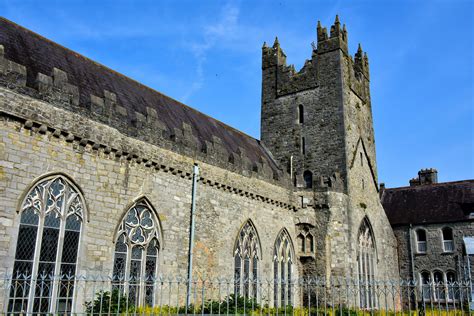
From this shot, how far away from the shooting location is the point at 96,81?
60.8ft

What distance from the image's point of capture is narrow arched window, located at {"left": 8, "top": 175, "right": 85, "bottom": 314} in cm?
1253

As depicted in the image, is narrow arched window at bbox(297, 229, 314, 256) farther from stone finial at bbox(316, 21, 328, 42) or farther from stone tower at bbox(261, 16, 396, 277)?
stone finial at bbox(316, 21, 328, 42)

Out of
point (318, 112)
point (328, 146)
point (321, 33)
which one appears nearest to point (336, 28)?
point (321, 33)

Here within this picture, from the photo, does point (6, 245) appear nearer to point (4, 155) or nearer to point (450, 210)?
point (4, 155)

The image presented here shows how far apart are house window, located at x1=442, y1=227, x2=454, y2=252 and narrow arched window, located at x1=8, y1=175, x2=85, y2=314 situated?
23.5 metres

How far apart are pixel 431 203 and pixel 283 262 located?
13910 millimetres

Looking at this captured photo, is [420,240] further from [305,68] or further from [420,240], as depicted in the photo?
[305,68]

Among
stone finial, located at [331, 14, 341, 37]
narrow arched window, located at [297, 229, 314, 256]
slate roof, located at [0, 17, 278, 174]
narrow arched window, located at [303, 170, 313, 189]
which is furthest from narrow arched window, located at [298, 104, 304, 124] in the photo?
narrow arched window, located at [297, 229, 314, 256]

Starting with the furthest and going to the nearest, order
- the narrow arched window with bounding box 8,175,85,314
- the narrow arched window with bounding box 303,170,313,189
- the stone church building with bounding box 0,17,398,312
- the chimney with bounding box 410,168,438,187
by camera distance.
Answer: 1. the chimney with bounding box 410,168,438,187
2. the narrow arched window with bounding box 303,170,313,189
3. the stone church building with bounding box 0,17,398,312
4. the narrow arched window with bounding box 8,175,85,314

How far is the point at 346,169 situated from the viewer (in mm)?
24938

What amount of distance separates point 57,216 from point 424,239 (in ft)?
79.4

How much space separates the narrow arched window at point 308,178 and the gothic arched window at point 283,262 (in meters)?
4.45

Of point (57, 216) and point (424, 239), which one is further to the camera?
point (424, 239)

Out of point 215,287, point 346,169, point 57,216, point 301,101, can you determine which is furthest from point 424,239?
point 57,216
